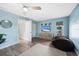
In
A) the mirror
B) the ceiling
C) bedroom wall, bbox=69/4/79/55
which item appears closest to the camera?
the ceiling

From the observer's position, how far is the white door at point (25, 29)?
1405 mm

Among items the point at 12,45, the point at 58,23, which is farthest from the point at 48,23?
the point at 12,45

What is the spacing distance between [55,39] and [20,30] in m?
0.65

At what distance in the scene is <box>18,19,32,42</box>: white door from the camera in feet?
4.61

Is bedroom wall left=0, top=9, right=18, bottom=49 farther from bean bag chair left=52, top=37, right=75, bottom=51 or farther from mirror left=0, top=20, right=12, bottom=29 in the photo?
bean bag chair left=52, top=37, right=75, bottom=51

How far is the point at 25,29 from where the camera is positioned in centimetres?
154

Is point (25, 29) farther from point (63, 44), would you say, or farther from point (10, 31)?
point (63, 44)

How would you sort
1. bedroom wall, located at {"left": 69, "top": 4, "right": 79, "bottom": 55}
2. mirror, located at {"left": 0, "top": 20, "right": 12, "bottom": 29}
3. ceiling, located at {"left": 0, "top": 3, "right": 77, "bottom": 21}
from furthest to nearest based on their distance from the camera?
mirror, located at {"left": 0, "top": 20, "right": 12, "bottom": 29} → bedroom wall, located at {"left": 69, "top": 4, "right": 79, "bottom": 55} → ceiling, located at {"left": 0, "top": 3, "right": 77, "bottom": 21}

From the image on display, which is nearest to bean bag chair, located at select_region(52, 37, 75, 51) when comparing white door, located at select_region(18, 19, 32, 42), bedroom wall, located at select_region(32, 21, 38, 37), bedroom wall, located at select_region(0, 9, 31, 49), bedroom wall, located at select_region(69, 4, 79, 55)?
bedroom wall, located at select_region(69, 4, 79, 55)

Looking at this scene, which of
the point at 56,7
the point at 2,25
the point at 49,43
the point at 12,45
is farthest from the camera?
the point at 2,25

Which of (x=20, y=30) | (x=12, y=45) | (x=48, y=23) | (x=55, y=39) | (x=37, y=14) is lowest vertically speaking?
(x=12, y=45)

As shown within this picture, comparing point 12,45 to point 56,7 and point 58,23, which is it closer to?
point 58,23

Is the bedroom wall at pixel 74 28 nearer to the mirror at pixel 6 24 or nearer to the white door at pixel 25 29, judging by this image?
the white door at pixel 25 29

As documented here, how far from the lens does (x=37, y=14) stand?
1.32 meters
